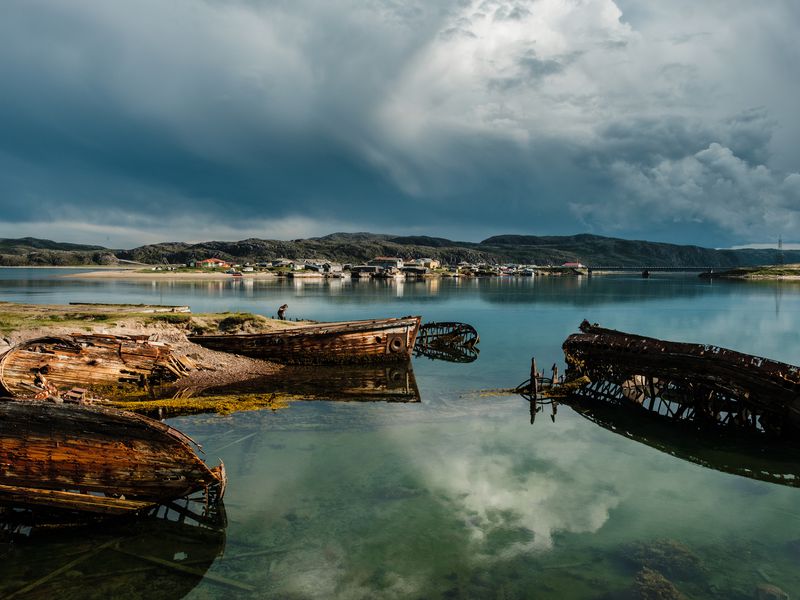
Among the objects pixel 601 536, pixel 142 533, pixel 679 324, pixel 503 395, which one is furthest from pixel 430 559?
pixel 679 324

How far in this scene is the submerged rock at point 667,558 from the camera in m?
12.3

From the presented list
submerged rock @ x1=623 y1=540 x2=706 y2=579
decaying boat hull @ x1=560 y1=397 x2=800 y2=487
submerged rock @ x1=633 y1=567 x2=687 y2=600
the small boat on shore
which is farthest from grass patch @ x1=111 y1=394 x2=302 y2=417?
submerged rock @ x1=633 y1=567 x2=687 y2=600

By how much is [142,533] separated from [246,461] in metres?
5.31

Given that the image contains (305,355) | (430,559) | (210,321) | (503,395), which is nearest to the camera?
(430,559)

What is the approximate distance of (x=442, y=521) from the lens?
14453 millimetres

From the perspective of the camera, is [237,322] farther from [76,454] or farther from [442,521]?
[442,521]

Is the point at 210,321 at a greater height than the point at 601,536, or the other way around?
the point at 210,321

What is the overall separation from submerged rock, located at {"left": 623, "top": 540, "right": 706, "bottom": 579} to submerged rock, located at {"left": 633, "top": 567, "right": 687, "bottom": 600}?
0.30 metres

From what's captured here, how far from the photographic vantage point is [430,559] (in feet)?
41.5

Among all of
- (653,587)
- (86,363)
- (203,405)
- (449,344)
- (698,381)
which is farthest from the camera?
(449,344)

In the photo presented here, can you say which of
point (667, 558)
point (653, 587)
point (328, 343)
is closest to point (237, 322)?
point (328, 343)

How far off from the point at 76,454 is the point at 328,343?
76.4ft

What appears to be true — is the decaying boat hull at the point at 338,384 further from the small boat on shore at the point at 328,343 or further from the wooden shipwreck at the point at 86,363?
the wooden shipwreck at the point at 86,363

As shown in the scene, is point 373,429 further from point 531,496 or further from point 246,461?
point 531,496
